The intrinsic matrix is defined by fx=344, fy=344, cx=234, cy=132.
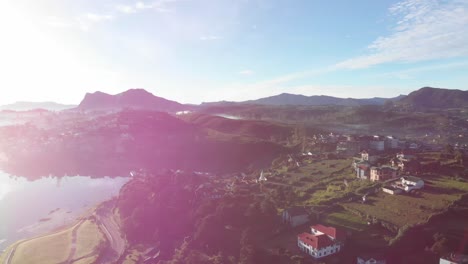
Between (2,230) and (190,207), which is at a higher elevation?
(190,207)

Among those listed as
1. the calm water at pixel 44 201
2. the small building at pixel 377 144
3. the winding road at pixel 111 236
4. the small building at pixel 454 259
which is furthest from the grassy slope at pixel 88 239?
the small building at pixel 377 144

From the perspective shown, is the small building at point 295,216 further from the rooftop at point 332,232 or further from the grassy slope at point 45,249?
the grassy slope at point 45,249

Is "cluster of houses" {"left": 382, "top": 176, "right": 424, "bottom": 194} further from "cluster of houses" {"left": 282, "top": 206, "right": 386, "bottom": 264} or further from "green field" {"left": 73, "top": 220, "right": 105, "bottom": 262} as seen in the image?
"green field" {"left": 73, "top": 220, "right": 105, "bottom": 262}

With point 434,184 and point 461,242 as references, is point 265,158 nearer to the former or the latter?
point 434,184

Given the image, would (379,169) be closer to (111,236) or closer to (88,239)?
(111,236)

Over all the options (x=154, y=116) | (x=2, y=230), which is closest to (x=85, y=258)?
(x=2, y=230)

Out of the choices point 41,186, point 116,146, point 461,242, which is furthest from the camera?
point 116,146

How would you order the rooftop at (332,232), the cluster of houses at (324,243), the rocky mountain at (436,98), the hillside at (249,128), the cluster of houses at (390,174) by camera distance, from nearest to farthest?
the cluster of houses at (324,243)
the rooftop at (332,232)
the cluster of houses at (390,174)
the hillside at (249,128)
the rocky mountain at (436,98)
